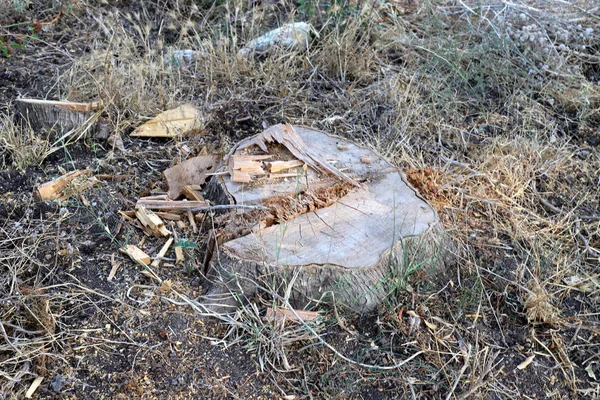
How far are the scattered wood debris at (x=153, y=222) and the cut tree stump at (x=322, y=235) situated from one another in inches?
10.2

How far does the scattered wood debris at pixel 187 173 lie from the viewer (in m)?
2.85

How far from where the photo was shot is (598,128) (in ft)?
12.6

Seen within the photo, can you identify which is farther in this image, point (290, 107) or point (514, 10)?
point (514, 10)

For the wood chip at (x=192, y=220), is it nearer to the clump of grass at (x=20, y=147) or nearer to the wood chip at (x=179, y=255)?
the wood chip at (x=179, y=255)

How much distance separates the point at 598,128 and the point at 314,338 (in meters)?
2.64

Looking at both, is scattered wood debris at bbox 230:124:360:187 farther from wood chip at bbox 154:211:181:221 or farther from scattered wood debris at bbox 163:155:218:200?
wood chip at bbox 154:211:181:221

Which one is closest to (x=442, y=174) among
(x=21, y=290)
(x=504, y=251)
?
(x=504, y=251)

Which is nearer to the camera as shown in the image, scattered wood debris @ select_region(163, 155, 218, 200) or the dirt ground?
the dirt ground

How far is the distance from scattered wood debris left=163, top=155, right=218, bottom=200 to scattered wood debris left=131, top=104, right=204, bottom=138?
46 cm

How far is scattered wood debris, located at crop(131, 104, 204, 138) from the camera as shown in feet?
10.9

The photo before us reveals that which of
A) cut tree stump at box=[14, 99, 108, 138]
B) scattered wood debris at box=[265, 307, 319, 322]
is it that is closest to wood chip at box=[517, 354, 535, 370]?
scattered wood debris at box=[265, 307, 319, 322]

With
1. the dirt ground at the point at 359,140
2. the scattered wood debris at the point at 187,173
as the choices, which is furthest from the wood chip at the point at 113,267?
the scattered wood debris at the point at 187,173

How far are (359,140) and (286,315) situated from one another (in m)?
1.45

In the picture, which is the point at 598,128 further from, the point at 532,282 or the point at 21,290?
the point at 21,290
